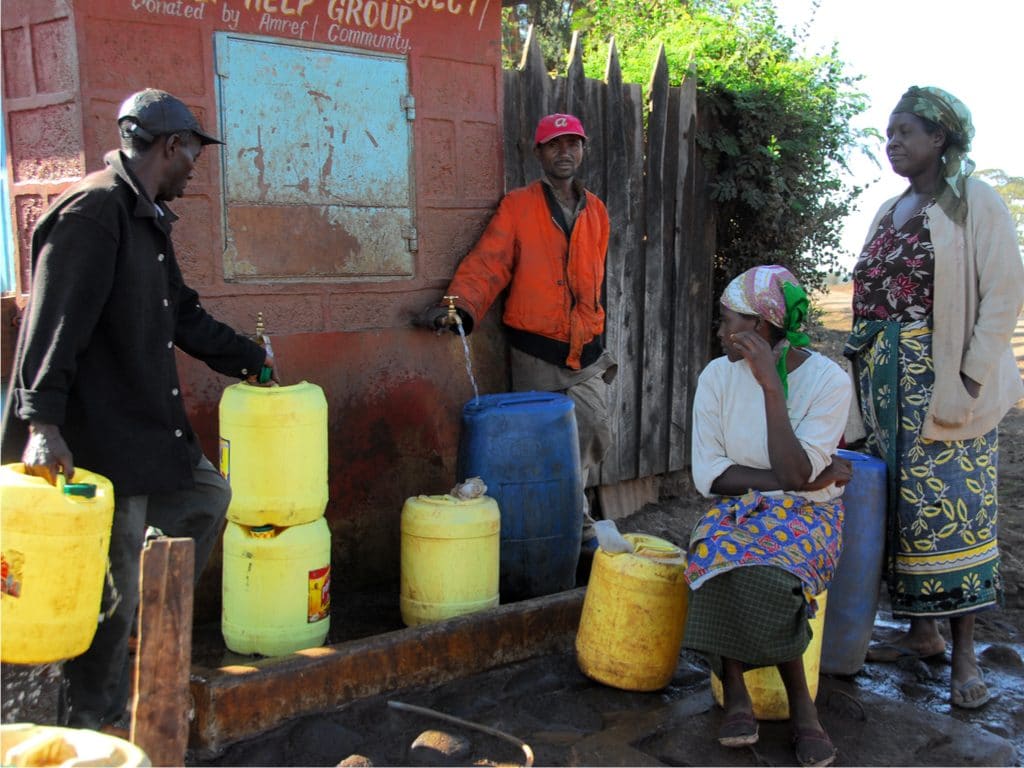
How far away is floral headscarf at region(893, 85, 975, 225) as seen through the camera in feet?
12.9

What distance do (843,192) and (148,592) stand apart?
575 cm

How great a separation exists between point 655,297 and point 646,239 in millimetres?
357

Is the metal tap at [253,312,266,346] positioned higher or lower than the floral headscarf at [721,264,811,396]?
lower

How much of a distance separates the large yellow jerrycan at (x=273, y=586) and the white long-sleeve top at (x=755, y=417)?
1.48 meters

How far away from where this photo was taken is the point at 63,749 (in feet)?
6.42

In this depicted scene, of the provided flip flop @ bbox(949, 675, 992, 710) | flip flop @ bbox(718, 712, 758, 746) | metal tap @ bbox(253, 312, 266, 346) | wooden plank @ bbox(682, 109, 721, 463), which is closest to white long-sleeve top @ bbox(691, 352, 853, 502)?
flip flop @ bbox(718, 712, 758, 746)

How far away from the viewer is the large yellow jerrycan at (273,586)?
385cm

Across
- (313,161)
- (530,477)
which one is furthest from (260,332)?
(530,477)

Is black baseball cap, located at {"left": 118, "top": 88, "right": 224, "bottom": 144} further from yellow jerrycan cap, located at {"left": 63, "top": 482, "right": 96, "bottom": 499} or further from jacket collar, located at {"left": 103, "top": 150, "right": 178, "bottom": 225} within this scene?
yellow jerrycan cap, located at {"left": 63, "top": 482, "right": 96, "bottom": 499}

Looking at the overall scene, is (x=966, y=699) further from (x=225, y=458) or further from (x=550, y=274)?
(x=225, y=458)

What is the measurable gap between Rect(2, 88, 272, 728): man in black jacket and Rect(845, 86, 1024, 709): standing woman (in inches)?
103

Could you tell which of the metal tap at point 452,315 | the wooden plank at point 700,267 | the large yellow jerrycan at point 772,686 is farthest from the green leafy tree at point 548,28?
the large yellow jerrycan at point 772,686

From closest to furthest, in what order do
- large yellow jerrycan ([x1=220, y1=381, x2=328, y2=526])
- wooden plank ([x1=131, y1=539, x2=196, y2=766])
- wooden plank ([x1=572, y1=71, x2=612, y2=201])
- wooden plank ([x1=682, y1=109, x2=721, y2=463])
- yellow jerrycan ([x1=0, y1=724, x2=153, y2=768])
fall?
yellow jerrycan ([x1=0, y1=724, x2=153, y2=768]), wooden plank ([x1=131, y1=539, x2=196, y2=766]), large yellow jerrycan ([x1=220, y1=381, x2=328, y2=526]), wooden plank ([x1=572, y1=71, x2=612, y2=201]), wooden plank ([x1=682, y1=109, x2=721, y2=463])

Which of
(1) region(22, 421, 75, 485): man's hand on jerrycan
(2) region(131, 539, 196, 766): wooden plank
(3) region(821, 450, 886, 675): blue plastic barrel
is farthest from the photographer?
(3) region(821, 450, 886, 675): blue plastic barrel
